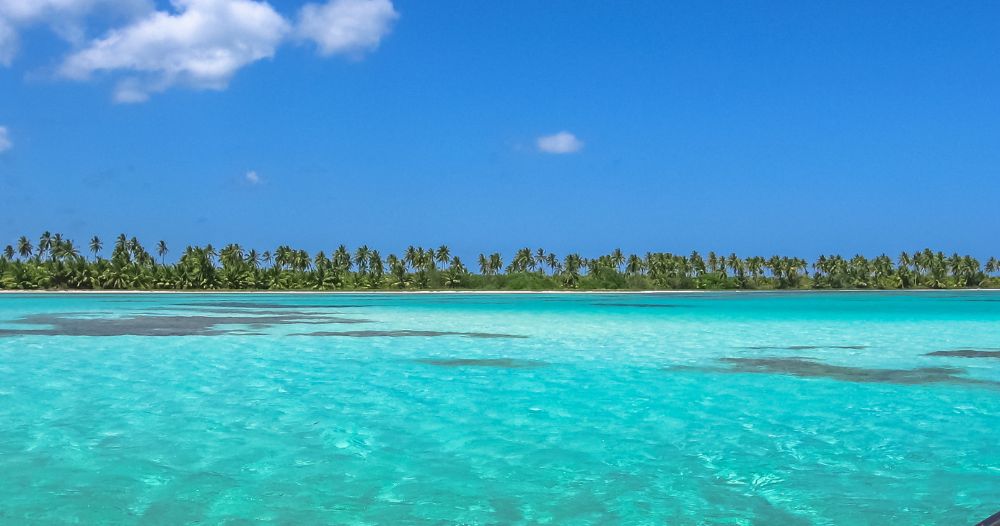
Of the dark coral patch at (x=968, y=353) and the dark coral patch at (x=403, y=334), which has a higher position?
the dark coral patch at (x=403, y=334)

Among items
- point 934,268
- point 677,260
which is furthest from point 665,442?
point 934,268

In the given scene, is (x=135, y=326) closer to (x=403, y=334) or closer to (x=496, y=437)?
(x=403, y=334)

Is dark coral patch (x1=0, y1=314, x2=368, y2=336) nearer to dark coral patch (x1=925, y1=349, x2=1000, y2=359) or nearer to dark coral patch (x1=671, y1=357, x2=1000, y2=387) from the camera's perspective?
dark coral patch (x1=671, y1=357, x2=1000, y2=387)

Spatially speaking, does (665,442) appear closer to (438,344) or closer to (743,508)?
(743,508)

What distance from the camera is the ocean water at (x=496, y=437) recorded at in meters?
8.40

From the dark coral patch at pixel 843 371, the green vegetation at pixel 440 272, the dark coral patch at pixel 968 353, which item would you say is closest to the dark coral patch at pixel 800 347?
the dark coral patch at pixel 968 353

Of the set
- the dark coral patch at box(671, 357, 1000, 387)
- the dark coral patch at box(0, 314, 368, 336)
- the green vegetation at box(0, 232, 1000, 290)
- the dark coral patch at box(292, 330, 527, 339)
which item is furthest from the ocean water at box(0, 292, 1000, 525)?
the green vegetation at box(0, 232, 1000, 290)

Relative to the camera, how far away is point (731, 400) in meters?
15.7

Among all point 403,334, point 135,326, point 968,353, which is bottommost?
point 968,353

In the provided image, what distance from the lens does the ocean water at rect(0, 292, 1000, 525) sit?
840 centimetres

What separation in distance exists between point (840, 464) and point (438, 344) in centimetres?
1947

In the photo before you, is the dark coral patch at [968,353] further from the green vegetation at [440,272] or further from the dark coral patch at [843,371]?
the green vegetation at [440,272]

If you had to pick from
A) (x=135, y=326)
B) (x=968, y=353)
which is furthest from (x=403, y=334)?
(x=968, y=353)

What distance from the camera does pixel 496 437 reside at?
12.2 m
